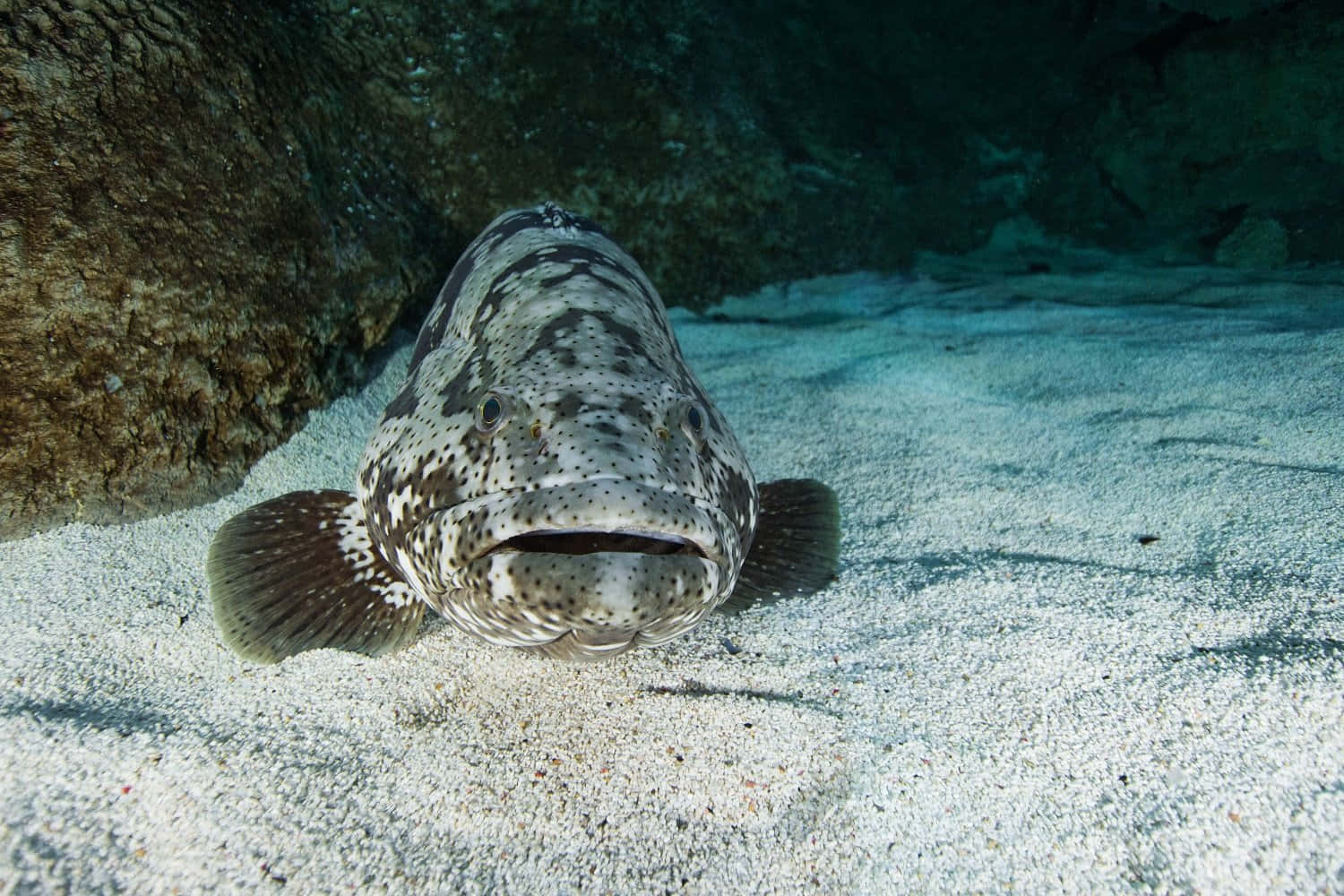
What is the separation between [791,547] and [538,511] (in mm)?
1316

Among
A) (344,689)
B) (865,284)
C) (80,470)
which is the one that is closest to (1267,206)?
(865,284)

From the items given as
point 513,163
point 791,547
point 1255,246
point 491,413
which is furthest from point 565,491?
point 1255,246

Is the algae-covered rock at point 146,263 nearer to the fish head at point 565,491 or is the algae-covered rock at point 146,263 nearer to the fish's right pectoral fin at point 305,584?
the fish's right pectoral fin at point 305,584

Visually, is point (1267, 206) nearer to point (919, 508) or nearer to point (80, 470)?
point (919, 508)

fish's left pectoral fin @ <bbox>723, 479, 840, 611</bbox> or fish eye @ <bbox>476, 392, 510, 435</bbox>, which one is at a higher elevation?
fish eye @ <bbox>476, 392, 510, 435</bbox>

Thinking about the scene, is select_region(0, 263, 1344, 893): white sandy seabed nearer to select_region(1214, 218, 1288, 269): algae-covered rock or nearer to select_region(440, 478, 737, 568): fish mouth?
select_region(440, 478, 737, 568): fish mouth

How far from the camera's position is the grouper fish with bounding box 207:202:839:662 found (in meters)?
1.94

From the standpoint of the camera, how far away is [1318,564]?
2.58m

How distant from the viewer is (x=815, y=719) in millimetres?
2260

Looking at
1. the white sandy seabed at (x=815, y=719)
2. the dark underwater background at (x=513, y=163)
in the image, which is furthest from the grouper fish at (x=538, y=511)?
the dark underwater background at (x=513, y=163)

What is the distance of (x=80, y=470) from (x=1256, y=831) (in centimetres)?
425

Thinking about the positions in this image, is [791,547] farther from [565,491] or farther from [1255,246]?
[1255,246]

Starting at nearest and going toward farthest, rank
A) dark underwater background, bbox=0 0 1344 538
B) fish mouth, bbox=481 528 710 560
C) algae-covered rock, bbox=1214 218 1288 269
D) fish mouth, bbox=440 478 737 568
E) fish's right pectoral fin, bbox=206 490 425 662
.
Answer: fish mouth, bbox=440 478 737 568, fish mouth, bbox=481 528 710 560, fish's right pectoral fin, bbox=206 490 425 662, dark underwater background, bbox=0 0 1344 538, algae-covered rock, bbox=1214 218 1288 269

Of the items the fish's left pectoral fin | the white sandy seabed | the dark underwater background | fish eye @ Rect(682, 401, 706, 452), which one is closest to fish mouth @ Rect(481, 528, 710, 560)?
fish eye @ Rect(682, 401, 706, 452)
